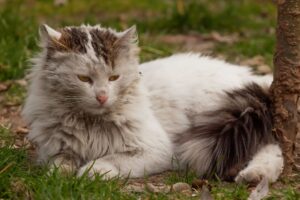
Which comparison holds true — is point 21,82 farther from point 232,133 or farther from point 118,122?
point 232,133

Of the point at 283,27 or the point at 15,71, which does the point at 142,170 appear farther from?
the point at 15,71

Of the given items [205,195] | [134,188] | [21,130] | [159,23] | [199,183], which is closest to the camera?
[205,195]

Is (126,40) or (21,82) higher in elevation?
(126,40)

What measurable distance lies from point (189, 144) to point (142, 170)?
349mm

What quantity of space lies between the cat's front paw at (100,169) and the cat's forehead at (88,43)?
0.62 m

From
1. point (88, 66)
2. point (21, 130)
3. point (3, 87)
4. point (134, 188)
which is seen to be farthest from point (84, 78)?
point (3, 87)

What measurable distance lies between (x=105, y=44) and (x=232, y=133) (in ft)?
3.22

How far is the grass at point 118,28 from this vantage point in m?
3.90

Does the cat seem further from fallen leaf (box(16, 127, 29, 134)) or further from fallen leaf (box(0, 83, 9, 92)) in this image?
fallen leaf (box(0, 83, 9, 92))

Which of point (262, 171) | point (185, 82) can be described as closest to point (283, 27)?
point (262, 171)

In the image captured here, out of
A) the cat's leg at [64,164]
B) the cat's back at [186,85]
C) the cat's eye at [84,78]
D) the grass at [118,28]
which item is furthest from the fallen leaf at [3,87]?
the cat's eye at [84,78]

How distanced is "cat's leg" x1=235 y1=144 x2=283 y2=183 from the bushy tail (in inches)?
2.0

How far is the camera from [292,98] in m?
4.37

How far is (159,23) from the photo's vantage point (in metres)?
8.24
